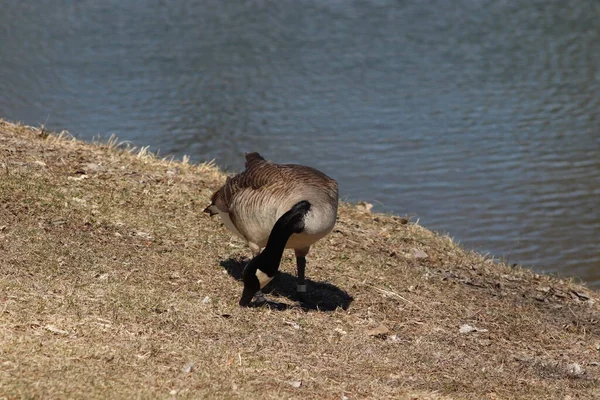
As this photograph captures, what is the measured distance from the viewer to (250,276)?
22.3ft

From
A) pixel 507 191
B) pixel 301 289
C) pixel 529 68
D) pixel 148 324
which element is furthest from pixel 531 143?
pixel 148 324

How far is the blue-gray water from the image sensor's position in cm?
1341

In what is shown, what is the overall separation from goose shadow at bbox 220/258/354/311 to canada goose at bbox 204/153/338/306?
191mm

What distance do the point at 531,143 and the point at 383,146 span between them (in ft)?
8.44

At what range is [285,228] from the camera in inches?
256

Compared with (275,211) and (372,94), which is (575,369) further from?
(372,94)

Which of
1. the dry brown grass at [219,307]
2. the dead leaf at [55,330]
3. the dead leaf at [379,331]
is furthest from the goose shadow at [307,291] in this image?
the dead leaf at [55,330]

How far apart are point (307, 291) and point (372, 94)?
1062cm

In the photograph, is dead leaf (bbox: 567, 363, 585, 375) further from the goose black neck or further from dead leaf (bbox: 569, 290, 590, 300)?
the goose black neck

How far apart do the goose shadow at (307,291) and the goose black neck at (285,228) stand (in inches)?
26.3

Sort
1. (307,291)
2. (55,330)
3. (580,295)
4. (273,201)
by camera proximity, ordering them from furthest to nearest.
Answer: (580,295) < (307,291) < (273,201) < (55,330)

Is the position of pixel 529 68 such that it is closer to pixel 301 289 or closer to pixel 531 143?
pixel 531 143

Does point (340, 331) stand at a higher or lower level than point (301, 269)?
lower

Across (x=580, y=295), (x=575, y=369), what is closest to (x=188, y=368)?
(x=575, y=369)
